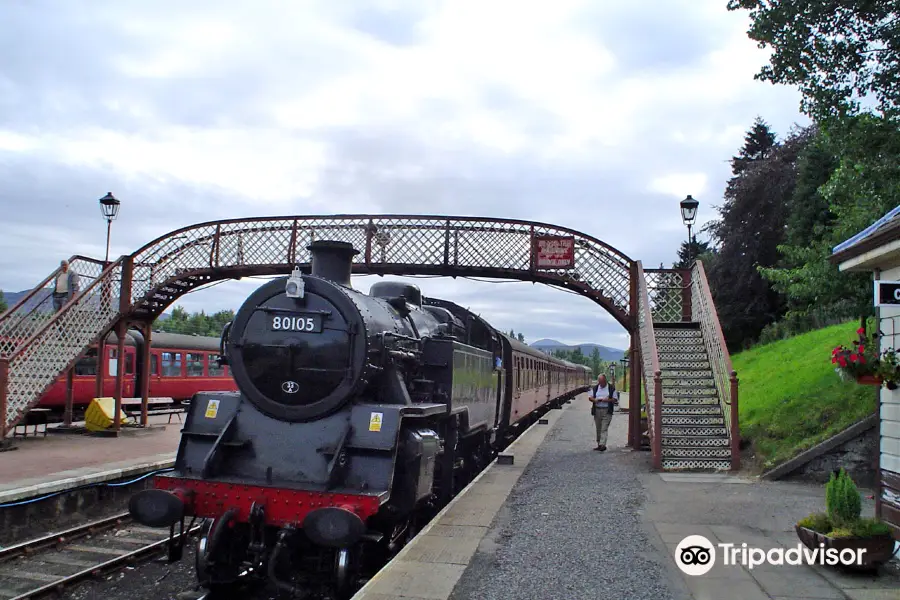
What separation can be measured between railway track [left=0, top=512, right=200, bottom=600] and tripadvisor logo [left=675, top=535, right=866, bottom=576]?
5348 millimetres

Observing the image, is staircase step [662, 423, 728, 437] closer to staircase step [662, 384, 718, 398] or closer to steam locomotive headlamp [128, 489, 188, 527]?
staircase step [662, 384, 718, 398]

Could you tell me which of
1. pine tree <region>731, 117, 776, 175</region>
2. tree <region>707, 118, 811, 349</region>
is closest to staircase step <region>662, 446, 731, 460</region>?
tree <region>707, 118, 811, 349</region>

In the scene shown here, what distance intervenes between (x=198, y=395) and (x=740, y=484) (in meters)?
7.62

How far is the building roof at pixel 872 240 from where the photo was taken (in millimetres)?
5978

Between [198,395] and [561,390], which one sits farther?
[561,390]

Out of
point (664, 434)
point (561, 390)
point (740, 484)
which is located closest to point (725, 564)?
point (740, 484)

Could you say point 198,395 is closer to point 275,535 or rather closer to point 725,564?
point 275,535

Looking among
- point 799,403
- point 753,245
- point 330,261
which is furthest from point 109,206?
point 753,245

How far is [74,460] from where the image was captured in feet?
38.2

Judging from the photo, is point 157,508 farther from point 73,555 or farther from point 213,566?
point 73,555

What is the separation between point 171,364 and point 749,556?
20516mm

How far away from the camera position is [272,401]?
21.7 ft

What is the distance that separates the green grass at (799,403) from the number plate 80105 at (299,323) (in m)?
7.65

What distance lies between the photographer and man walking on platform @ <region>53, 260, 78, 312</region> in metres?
14.6
